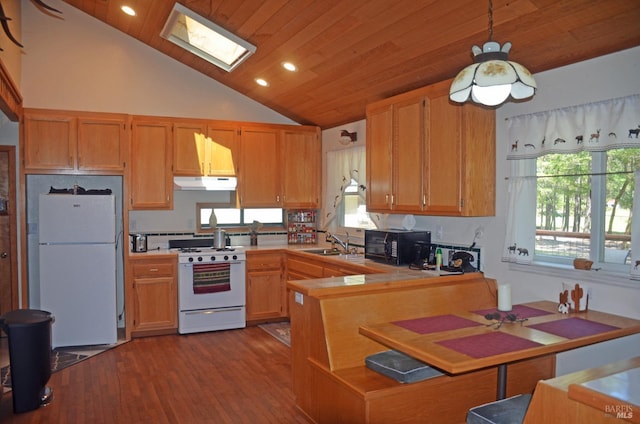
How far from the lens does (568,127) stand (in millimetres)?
3189

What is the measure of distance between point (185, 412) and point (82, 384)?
43.8 inches

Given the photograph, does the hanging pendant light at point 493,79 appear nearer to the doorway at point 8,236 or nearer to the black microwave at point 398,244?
the black microwave at point 398,244

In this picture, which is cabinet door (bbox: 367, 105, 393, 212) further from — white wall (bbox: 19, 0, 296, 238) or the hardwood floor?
white wall (bbox: 19, 0, 296, 238)

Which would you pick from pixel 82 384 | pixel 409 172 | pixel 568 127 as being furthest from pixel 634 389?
pixel 82 384

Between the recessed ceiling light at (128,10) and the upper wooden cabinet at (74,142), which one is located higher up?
the recessed ceiling light at (128,10)

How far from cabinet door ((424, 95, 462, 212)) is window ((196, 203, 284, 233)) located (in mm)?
2950

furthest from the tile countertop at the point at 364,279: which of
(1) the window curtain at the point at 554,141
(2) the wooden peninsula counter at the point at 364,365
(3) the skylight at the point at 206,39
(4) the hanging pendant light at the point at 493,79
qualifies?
(3) the skylight at the point at 206,39

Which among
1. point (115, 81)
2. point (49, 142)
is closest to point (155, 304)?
point (49, 142)

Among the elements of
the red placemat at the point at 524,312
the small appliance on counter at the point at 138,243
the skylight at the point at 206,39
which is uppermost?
the skylight at the point at 206,39

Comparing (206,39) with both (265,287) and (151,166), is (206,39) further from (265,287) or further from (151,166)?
(265,287)

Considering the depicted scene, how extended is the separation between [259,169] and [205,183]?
0.71 metres

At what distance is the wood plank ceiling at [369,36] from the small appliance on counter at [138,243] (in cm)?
211

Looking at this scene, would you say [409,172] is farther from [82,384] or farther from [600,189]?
[82,384]

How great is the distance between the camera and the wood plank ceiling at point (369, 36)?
2.82 meters
